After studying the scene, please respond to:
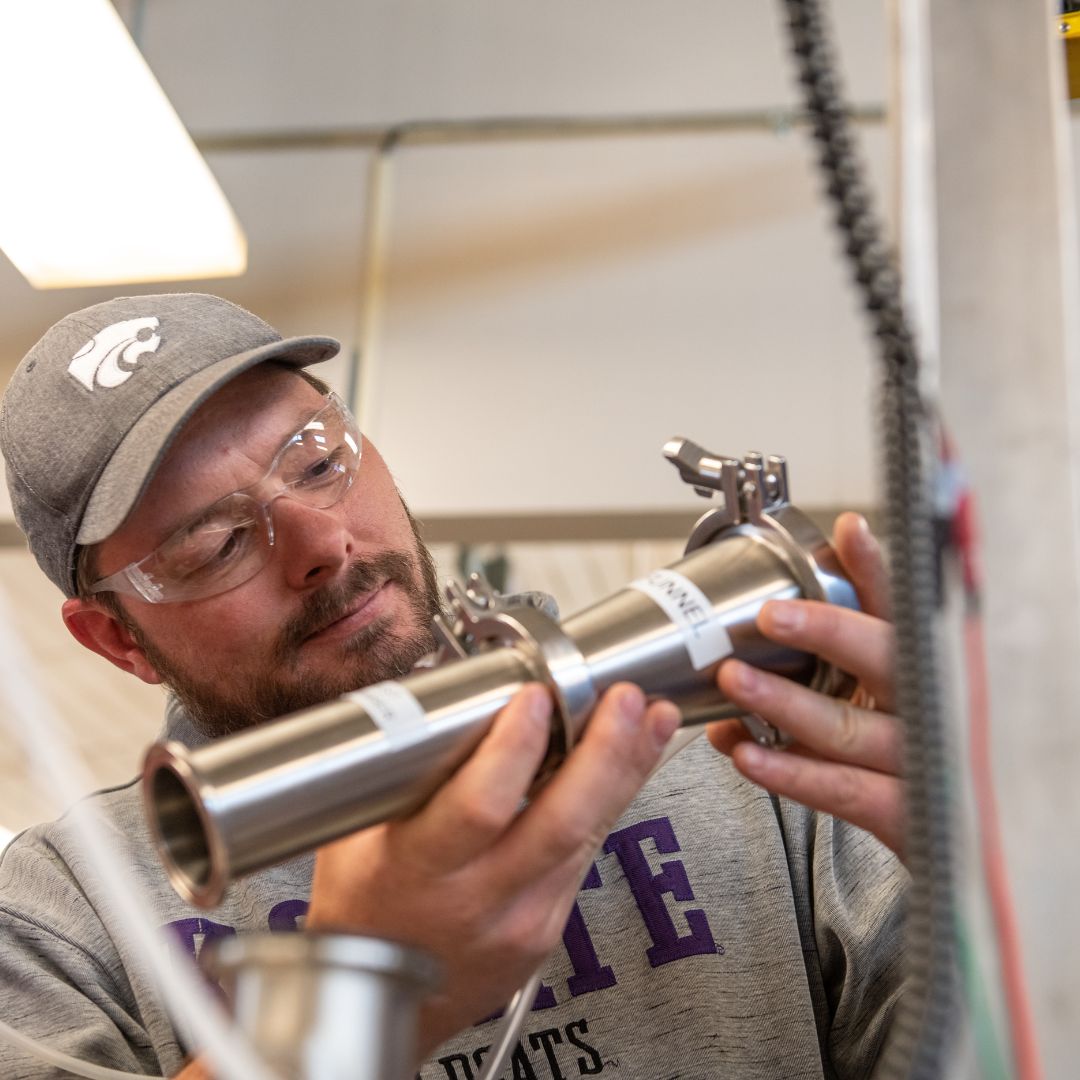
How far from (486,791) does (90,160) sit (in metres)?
1.51

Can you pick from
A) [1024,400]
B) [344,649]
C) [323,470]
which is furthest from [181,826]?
[323,470]

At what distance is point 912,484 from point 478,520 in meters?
2.57

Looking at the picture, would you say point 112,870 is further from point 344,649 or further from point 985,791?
point 344,649

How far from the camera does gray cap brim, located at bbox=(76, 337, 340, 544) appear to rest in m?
1.02

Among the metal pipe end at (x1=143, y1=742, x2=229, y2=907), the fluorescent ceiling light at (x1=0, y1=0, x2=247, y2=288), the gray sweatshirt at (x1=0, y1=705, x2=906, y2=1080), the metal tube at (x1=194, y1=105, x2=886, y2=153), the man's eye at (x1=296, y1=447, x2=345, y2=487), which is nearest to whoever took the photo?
the metal pipe end at (x1=143, y1=742, x2=229, y2=907)

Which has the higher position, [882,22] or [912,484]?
[882,22]

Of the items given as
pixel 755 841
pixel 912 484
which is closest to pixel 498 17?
pixel 755 841

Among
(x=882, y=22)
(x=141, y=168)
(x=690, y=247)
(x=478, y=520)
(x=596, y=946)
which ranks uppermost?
(x=882, y=22)

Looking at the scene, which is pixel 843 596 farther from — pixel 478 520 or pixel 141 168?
pixel 478 520

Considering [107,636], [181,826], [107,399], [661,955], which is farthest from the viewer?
[107,636]

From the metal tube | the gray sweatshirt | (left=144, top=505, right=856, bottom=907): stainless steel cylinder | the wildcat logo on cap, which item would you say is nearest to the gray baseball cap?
Result: the wildcat logo on cap

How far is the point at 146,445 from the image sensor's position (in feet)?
3.40

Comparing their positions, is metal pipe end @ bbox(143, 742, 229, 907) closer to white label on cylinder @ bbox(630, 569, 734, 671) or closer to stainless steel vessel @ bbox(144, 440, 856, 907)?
stainless steel vessel @ bbox(144, 440, 856, 907)

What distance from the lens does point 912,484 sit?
1.28ft
